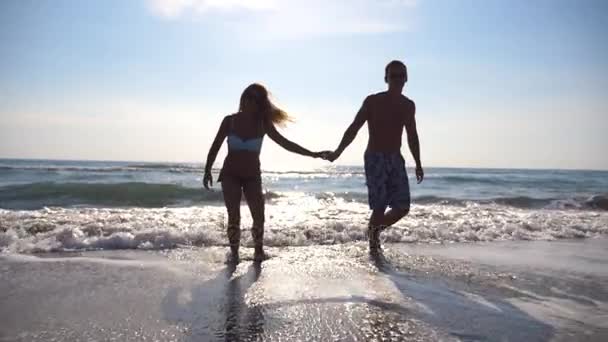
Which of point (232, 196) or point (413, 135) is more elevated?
point (413, 135)

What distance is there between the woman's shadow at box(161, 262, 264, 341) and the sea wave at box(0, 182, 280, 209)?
954 cm

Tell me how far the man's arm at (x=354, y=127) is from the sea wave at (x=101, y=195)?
8.51 metres

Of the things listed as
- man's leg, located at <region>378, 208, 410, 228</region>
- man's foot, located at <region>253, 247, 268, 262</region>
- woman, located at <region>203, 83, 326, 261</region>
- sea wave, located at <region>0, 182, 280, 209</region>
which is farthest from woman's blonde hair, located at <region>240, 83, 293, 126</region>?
sea wave, located at <region>0, 182, 280, 209</region>

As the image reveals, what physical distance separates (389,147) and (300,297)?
7.67 feet

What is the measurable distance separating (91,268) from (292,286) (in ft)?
5.91

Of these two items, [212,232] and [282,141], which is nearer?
[282,141]

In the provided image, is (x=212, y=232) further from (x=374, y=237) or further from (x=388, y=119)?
(x=388, y=119)

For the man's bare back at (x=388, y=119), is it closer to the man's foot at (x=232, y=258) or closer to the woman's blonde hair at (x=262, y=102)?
the woman's blonde hair at (x=262, y=102)

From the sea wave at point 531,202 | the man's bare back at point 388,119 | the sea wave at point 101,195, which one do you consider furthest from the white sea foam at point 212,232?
the sea wave at point 531,202

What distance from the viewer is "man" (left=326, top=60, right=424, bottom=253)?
474 centimetres

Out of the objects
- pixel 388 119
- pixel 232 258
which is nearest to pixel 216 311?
pixel 232 258

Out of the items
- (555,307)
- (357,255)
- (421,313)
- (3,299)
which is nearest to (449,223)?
(357,255)

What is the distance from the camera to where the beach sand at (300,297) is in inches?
91.0

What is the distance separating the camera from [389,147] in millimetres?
4766
